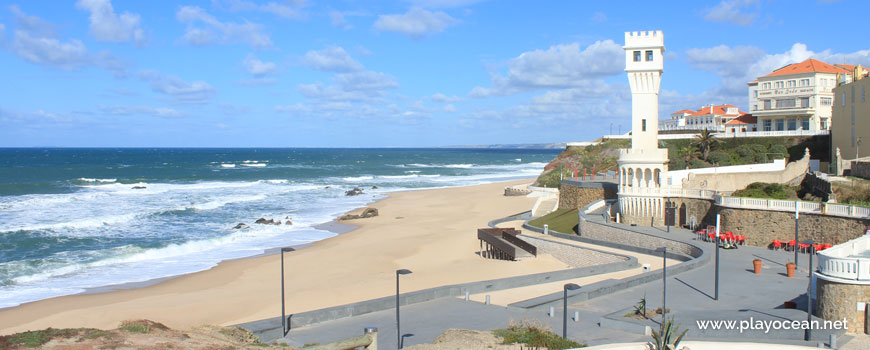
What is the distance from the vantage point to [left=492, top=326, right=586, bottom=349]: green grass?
543 inches

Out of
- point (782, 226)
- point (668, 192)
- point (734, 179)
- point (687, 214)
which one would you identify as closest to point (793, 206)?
point (782, 226)

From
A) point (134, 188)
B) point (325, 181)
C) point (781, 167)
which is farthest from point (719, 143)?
point (134, 188)

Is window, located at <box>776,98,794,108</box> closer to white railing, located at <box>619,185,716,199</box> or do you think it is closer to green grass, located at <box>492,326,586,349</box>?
white railing, located at <box>619,185,716,199</box>

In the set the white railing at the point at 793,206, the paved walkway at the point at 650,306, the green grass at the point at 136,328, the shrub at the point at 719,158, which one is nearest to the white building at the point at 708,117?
the shrub at the point at 719,158

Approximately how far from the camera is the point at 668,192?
31656 mm

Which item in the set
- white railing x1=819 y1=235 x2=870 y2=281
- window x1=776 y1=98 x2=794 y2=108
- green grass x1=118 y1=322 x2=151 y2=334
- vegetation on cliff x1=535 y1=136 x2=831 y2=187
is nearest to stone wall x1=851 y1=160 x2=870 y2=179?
vegetation on cliff x1=535 y1=136 x2=831 y2=187

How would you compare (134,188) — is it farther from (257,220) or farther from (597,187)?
(597,187)

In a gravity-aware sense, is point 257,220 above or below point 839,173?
below

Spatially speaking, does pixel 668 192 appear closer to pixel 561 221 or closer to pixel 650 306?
pixel 561 221

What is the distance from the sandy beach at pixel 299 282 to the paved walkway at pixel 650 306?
6.33 metres

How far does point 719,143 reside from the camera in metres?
56.7

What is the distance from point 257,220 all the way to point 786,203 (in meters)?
33.7

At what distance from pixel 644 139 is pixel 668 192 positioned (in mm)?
3039

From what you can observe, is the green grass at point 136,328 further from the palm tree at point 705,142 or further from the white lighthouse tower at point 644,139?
the palm tree at point 705,142
